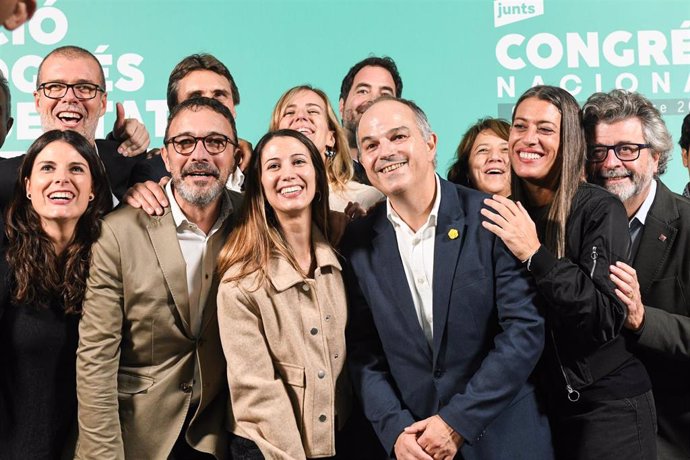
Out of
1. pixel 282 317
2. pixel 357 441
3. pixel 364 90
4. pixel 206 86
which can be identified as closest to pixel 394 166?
pixel 282 317

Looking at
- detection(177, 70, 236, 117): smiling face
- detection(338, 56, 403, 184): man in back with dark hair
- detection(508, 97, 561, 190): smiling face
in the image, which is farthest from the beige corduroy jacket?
detection(338, 56, 403, 184): man in back with dark hair

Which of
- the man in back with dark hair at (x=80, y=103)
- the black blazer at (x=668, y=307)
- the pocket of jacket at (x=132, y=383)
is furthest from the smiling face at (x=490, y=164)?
the pocket of jacket at (x=132, y=383)

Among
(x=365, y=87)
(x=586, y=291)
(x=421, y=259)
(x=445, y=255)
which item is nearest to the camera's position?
(x=586, y=291)

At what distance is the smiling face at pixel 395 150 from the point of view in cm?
292

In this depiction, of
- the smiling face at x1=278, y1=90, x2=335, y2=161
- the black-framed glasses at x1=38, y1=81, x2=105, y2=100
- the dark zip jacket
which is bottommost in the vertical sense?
the dark zip jacket

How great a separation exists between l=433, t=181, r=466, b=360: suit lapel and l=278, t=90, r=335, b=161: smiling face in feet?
4.44

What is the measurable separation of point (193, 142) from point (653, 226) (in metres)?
1.89

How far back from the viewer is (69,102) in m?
3.66

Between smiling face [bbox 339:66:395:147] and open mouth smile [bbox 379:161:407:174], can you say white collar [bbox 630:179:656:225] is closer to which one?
open mouth smile [bbox 379:161:407:174]

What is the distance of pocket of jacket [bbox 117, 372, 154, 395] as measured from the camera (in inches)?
117

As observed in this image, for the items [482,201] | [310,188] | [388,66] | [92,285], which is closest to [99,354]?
[92,285]

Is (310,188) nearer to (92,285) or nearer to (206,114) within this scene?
(206,114)

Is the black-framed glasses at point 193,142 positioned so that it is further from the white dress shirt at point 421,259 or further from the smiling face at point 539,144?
the smiling face at point 539,144

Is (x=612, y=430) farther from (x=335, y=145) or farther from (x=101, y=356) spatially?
(x=335, y=145)
